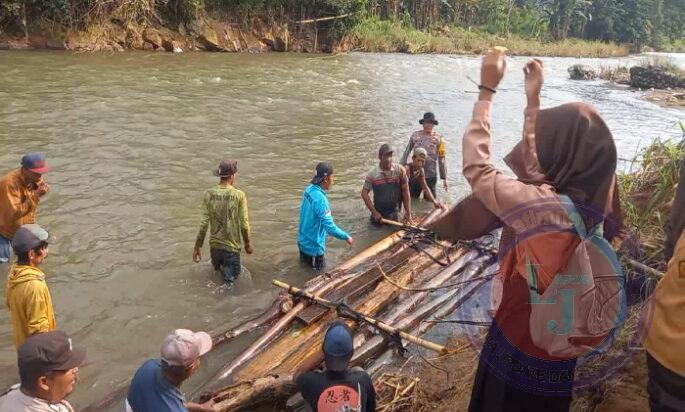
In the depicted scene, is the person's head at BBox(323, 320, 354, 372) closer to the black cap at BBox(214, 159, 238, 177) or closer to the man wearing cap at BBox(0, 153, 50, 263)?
the black cap at BBox(214, 159, 238, 177)

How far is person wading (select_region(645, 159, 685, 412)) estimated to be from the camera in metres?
1.93

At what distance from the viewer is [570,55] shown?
1753 inches

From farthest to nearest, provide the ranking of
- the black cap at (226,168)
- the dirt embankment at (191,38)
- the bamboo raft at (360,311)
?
the dirt embankment at (191,38), the black cap at (226,168), the bamboo raft at (360,311)

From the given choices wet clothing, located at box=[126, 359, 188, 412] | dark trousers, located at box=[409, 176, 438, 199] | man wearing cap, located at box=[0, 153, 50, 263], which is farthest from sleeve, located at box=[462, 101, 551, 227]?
dark trousers, located at box=[409, 176, 438, 199]

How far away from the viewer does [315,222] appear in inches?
253

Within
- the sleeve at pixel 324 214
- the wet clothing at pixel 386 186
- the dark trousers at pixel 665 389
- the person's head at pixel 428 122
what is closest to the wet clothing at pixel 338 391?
the dark trousers at pixel 665 389

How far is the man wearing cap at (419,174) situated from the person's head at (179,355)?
5.58 m

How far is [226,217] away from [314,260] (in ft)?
4.56

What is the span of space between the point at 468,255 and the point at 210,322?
3.18m

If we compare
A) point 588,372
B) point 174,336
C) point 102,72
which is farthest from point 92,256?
point 102,72

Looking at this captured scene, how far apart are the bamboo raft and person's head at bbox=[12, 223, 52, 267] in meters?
1.29

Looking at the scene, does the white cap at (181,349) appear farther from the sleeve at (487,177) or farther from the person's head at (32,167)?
the person's head at (32,167)

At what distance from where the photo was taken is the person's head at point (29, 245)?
3773 millimetres

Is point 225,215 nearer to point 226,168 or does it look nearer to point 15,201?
point 226,168
